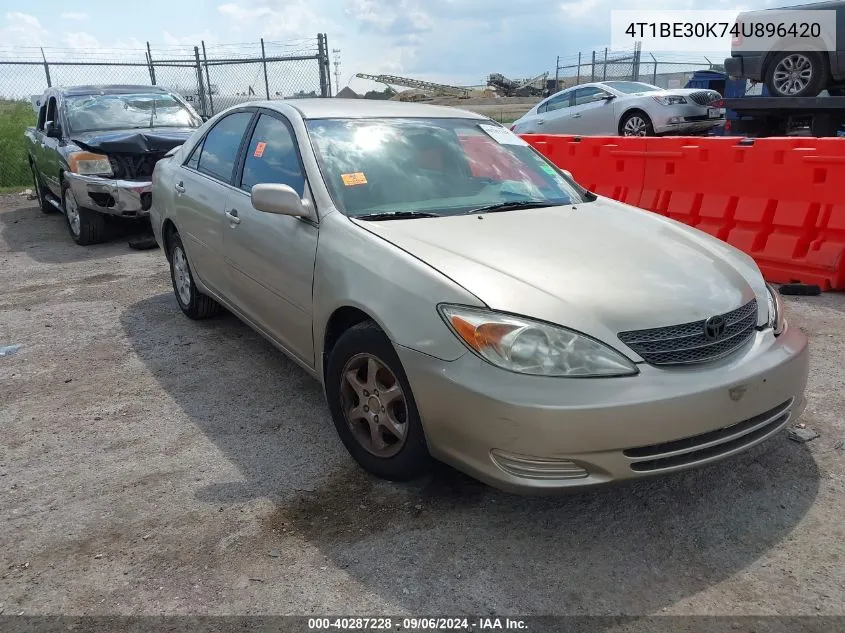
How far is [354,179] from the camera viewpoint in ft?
11.6

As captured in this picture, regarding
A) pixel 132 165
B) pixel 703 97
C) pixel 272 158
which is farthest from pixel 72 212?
pixel 703 97

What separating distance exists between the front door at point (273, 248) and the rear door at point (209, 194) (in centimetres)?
15

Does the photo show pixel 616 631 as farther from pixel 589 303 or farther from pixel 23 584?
pixel 23 584

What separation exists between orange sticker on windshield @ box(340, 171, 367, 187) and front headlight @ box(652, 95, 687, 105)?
1107cm

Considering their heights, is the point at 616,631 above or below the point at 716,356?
below

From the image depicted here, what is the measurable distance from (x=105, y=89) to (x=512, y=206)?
8.03 meters

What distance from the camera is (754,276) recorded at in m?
3.20

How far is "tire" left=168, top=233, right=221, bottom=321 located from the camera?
5289mm

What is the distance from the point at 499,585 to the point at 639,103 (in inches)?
492

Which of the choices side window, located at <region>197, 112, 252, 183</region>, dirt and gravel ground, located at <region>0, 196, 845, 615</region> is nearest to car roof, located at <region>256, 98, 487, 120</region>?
side window, located at <region>197, 112, 252, 183</region>

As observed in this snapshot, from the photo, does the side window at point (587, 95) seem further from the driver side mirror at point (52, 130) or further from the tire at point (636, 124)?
the driver side mirror at point (52, 130)

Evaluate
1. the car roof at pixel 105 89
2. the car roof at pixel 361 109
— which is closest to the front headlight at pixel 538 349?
the car roof at pixel 361 109

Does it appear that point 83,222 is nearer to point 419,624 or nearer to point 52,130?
point 52,130

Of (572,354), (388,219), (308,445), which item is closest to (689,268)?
(572,354)
